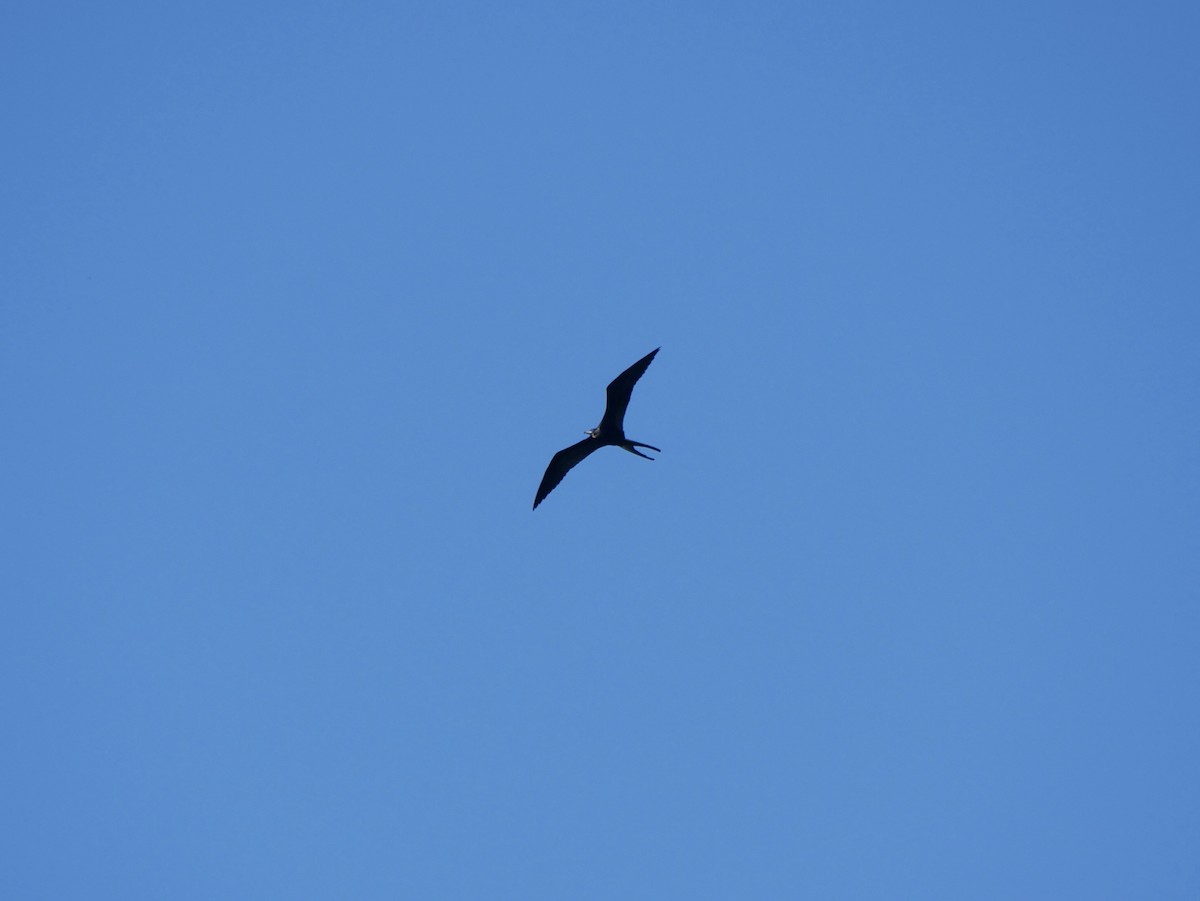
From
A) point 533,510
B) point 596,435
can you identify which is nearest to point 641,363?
point 596,435

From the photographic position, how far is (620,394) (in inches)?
688

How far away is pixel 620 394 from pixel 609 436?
1.05m

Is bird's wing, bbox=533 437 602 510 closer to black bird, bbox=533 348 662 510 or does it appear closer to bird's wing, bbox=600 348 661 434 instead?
black bird, bbox=533 348 662 510

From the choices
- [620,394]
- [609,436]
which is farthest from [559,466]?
[620,394]

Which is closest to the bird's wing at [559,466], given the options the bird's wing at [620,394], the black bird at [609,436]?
the black bird at [609,436]

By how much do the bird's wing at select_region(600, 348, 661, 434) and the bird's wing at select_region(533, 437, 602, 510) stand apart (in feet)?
2.85

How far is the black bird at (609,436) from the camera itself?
1712 cm

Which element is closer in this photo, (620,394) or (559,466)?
(620,394)

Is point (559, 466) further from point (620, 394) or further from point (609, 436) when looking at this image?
point (620, 394)

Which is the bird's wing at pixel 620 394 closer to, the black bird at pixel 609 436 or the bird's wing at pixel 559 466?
the black bird at pixel 609 436

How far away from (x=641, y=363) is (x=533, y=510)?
394cm

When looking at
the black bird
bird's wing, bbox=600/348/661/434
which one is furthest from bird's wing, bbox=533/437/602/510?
bird's wing, bbox=600/348/661/434

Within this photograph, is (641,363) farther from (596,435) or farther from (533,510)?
(533,510)

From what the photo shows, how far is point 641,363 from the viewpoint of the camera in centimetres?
1684
